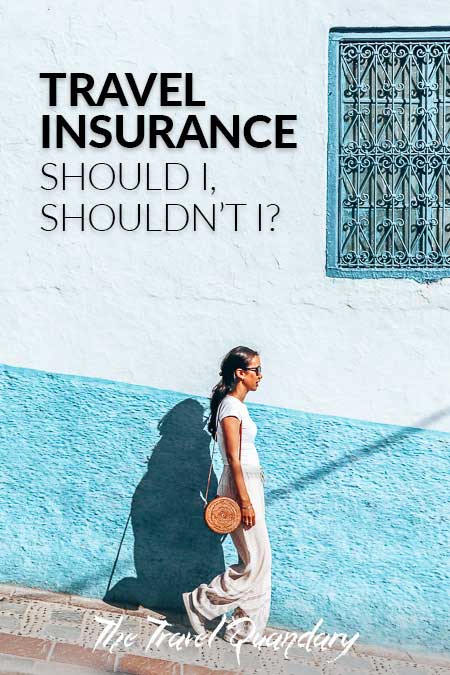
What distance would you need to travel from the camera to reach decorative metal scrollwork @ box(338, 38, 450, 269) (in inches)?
247

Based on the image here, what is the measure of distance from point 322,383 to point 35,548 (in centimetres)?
196

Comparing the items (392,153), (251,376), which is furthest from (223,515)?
(392,153)

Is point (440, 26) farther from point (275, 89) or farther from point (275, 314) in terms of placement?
point (275, 314)

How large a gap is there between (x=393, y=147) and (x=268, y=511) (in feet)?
7.48

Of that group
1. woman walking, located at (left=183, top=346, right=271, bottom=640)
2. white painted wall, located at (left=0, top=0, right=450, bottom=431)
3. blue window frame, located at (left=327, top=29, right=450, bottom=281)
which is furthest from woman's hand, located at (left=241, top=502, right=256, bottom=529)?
blue window frame, located at (left=327, top=29, right=450, bottom=281)

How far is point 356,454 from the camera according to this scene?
20.3 ft

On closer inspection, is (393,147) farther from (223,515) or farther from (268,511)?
(223,515)

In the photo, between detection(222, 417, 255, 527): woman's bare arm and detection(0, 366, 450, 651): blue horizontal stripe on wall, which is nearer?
detection(222, 417, 255, 527): woman's bare arm

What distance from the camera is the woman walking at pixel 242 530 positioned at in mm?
5664

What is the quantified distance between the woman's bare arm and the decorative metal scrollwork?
130 cm

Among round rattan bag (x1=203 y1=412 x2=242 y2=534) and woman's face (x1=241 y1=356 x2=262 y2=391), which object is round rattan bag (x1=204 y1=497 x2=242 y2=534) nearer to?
round rattan bag (x1=203 y1=412 x2=242 y2=534)

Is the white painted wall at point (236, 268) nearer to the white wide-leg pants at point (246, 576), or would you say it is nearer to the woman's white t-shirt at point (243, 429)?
the woman's white t-shirt at point (243, 429)

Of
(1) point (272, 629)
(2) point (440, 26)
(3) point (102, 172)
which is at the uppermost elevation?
(2) point (440, 26)

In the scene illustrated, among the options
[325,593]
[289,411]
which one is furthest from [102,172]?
[325,593]
